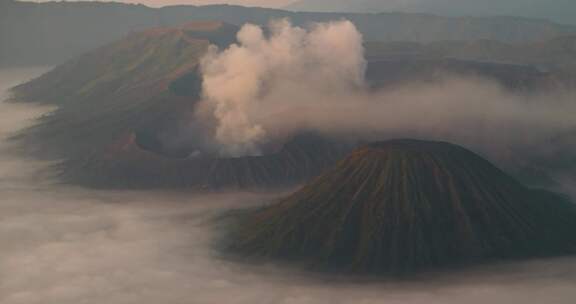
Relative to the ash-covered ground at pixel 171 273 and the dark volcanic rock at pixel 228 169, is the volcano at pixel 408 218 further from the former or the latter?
the dark volcanic rock at pixel 228 169

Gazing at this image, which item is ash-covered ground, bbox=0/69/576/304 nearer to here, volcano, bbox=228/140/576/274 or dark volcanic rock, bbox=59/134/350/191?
volcano, bbox=228/140/576/274

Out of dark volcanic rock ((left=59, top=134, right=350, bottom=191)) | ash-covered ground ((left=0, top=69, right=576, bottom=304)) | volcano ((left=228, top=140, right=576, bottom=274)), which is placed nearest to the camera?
ash-covered ground ((left=0, top=69, right=576, bottom=304))

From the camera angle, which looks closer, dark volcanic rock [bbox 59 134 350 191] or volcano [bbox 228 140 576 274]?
volcano [bbox 228 140 576 274]

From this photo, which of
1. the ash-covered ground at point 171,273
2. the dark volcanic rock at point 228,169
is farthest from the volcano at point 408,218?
the dark volcanic rock at point 228,169

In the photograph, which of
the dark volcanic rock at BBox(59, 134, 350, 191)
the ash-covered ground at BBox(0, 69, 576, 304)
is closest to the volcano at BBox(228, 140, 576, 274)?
the ash-covered ground at BBox(0, 69, 576, 304)

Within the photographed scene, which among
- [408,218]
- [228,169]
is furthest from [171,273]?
[228,169]

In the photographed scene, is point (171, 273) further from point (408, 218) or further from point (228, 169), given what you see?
point (228, 169)

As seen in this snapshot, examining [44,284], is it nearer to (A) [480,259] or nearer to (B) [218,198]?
(B) [218,198]

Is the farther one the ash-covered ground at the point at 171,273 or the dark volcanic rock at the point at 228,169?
the dark volcanic rock at the point at 228,169

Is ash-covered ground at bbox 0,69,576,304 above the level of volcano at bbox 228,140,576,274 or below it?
below
